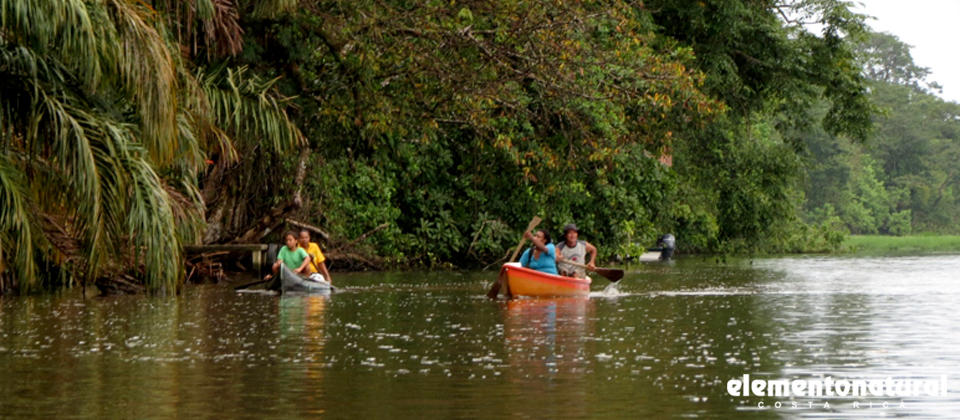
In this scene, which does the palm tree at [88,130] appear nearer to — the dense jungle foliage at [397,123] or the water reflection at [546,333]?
the dense jungle foliage at [397,123]

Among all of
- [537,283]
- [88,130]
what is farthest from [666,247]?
[88,130]

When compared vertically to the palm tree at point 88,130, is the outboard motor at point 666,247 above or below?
below

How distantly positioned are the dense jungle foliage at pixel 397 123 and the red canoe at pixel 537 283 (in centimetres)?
454

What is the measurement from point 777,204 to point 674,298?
18.9 meters

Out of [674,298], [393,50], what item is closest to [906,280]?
[674,298]

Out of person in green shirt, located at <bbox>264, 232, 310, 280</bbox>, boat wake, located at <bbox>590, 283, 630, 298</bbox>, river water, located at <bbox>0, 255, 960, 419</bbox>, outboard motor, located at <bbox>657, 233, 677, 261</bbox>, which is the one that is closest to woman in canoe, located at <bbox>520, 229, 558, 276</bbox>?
boat wake, located at <bbox>590, 283, 630, 298</bbox>

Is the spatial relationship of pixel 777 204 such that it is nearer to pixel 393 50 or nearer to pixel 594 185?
pixel 594 185

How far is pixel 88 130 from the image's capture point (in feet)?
55.2

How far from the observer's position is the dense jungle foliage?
55.3ft

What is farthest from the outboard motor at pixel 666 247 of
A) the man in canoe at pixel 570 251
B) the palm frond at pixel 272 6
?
A: the palm frond at pixel 272 6

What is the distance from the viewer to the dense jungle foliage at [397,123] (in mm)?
16844

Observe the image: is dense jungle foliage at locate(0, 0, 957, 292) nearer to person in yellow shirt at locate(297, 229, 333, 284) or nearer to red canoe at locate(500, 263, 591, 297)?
person in yellow shirt at locate(297, 229, 333, 284)

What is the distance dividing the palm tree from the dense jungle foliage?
3 cm

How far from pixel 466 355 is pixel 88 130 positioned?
6.47 meters
